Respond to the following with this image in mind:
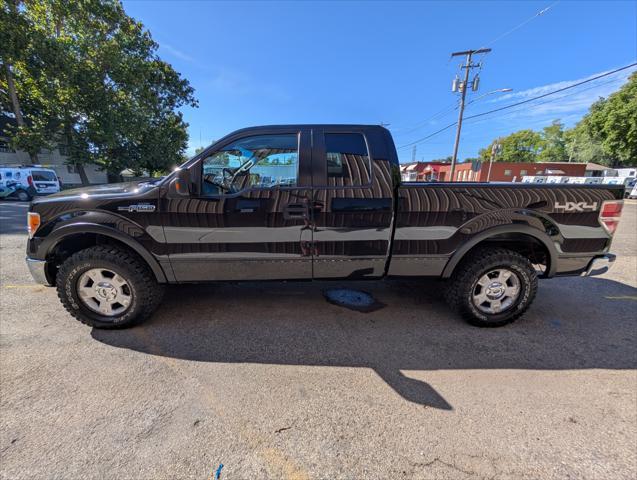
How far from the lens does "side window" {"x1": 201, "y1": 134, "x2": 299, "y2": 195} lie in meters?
2.74

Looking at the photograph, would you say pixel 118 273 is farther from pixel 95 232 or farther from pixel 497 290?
pixel 497 290

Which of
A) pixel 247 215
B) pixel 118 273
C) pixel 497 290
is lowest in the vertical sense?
pixel 497 290

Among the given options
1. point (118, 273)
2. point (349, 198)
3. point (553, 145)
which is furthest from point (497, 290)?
point (553, 145)

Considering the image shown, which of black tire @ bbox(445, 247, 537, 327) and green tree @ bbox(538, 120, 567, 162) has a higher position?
green tree @ bbox(538, 120, 567, 162)

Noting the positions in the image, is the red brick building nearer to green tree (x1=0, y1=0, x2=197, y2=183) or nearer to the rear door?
green tree (x1=0, y1=0, x2=197, y2=183)

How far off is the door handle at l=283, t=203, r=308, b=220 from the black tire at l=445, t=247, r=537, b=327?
5.79 feet

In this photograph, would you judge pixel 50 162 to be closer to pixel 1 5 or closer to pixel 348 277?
pixel 1 5

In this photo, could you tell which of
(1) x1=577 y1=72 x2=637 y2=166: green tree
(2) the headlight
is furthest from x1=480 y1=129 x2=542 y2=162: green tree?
(2) the headlight

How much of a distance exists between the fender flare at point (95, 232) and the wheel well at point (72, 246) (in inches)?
2.8

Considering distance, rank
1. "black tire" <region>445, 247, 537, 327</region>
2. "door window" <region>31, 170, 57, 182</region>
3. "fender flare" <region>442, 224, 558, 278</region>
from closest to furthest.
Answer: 1. "fender flare" <region>442, 224, 558, 278</region>
2. "black tire" <region>445, 247, 537, 327</region>
3. "door window" <region>31, 170, 57, 182</region>

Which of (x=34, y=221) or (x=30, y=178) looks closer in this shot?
(x=34, y=221)

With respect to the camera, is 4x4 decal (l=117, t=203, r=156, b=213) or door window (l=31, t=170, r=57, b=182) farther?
door window (l=31, t=170, r=57, b=182)

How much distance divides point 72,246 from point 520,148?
8783 cm

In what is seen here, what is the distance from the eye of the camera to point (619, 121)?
26703 millimetres
